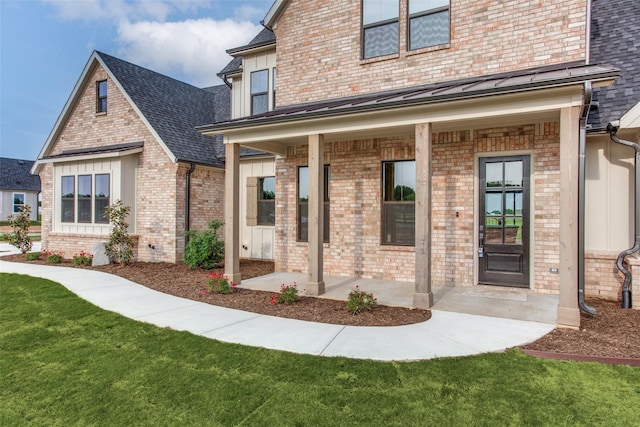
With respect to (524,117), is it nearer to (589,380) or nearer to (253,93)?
(589,380)

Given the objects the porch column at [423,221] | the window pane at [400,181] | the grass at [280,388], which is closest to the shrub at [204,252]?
the window pane at [400,181]

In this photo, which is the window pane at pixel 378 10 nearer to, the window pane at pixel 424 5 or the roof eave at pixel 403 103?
the window pane at pixel 424 5

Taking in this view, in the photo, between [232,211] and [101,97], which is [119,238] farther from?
[101,97]

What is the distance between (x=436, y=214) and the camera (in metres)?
7.74

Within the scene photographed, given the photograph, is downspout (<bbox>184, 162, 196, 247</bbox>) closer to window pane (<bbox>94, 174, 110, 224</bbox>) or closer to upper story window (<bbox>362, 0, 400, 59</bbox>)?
window pane (<bbox>94, 174, 110, 224</bbox>)

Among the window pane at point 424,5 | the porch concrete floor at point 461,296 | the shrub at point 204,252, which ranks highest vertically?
the window pane at point 424,5

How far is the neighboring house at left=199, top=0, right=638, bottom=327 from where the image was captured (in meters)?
5.85

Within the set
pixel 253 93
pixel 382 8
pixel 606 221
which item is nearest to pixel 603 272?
pixel 606 221

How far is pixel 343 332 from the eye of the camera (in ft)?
16.4

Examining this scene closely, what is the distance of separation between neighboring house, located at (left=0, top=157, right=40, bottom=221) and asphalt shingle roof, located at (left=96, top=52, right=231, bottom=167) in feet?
88.8

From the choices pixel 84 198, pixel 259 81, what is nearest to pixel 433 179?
pixel 259 81

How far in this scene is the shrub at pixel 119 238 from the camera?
36.2ft

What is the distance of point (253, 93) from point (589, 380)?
11.5m

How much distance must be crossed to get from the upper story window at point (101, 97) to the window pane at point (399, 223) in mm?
10915
